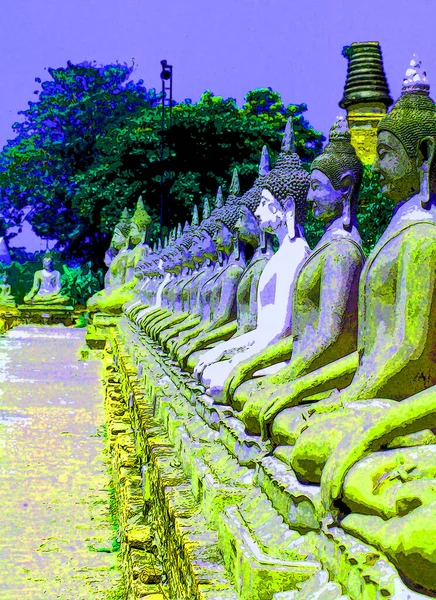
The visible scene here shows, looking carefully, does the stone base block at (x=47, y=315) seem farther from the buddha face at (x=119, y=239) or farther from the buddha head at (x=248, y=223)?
the buddha head at (x=248, y=223)

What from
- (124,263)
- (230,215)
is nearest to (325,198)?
(230,215)

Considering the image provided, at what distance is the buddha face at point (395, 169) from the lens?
11.3ft

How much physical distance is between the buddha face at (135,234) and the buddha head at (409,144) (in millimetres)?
20958

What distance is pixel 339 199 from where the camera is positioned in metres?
4.53

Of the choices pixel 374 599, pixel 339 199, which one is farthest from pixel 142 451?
pixel 374 599

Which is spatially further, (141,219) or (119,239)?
(119,239)

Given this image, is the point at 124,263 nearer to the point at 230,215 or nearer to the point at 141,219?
the point at 141,219

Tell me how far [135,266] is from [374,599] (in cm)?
2129

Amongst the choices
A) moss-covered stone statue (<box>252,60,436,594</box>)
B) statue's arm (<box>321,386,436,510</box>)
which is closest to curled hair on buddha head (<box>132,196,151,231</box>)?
moss-covered stone statue (<box>252,60,436,594</box>)

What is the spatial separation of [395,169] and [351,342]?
3.40 feet

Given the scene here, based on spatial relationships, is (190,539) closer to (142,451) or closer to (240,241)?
(142,451)

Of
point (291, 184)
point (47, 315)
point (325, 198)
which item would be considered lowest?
point (47, 315)

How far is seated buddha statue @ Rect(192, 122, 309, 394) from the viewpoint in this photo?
211 inches

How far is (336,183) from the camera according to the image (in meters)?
4.53
